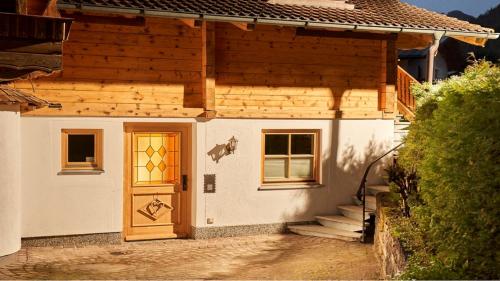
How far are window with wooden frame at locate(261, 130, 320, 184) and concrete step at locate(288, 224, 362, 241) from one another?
1.03 metres

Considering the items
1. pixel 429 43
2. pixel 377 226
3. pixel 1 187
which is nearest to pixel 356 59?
pixel 429 43

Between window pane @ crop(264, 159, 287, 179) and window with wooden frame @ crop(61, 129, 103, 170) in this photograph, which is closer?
window with wooden frame @ crop(61, 129, 103, 170)

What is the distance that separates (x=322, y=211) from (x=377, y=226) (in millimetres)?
2614

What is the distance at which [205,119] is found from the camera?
12.0 meters

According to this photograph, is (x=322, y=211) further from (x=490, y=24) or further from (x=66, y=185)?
(x=490, y=24)

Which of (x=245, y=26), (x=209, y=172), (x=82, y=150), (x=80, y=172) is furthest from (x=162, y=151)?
(x=245, y=26)

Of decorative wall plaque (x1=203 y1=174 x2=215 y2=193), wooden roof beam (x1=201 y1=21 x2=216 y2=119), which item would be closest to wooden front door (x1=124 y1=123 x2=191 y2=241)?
decorative wall plaque (x1=203 y1=174 x2=215 y2=193)

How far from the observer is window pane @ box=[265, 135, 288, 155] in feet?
42.1

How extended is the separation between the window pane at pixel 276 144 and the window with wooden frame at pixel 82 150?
11.8ft

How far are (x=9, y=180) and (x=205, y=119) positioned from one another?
12.8 ft

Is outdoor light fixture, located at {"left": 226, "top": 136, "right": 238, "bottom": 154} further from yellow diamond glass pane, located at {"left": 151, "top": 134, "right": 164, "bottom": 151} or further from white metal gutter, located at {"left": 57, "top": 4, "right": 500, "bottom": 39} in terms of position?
white metal gutter, located at {"left": 57, "top": 4, "right": 500, "bottom": 39}

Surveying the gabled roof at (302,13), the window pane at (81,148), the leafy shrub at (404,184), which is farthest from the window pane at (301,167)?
the window pane at (81,148)

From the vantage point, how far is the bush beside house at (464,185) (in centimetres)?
528

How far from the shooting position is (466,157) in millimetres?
5566
